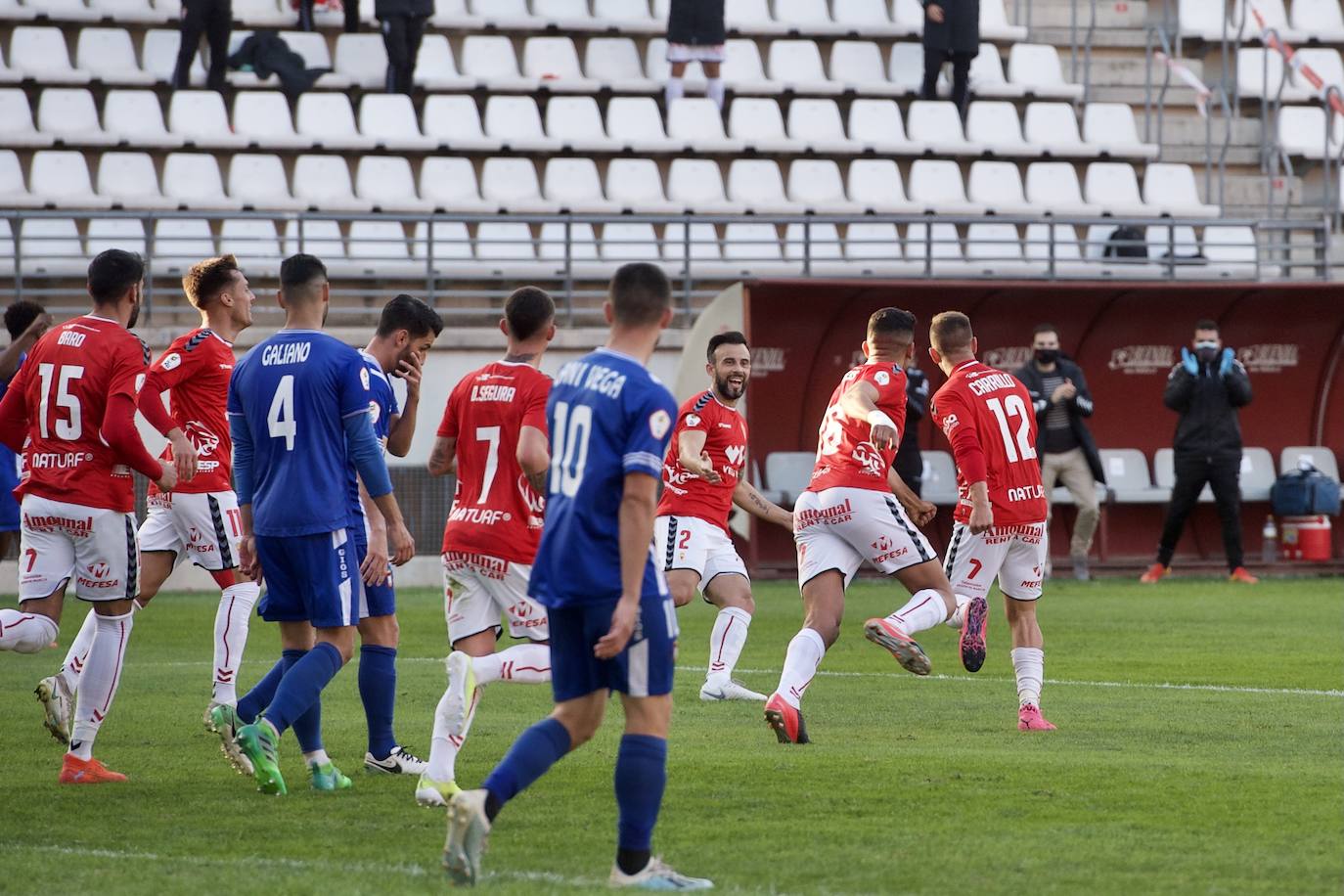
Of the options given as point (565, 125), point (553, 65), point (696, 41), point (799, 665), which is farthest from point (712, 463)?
point (553, 65)

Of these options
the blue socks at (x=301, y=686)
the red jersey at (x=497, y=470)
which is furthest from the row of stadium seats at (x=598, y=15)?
the blue socks at (x=301, y=686)

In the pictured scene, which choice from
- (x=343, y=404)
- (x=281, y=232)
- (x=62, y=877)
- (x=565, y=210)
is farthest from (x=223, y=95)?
(x=62, y=877)

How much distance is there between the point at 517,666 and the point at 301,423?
128 centimetres

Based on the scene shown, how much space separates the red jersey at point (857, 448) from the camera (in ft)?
31.2

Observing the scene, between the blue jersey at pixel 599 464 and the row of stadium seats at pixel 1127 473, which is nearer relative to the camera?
the blue jersey at pixel 599 464

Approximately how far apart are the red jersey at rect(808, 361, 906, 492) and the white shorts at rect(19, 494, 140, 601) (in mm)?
3416

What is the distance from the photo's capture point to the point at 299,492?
7.38 metres

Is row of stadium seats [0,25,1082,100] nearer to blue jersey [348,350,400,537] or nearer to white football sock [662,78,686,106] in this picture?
white football sock [662,78,686,106]

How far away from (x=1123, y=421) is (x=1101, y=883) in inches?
652

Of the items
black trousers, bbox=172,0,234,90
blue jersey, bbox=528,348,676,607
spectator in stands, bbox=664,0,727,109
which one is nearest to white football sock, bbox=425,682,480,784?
blue jersey, bbox=528,348,676,607

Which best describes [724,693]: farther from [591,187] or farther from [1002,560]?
[591,187]

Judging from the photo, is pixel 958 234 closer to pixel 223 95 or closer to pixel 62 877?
pixel 223 95

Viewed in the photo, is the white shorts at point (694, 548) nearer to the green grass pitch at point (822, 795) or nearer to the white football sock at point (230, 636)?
the green grass pitch at point (822, 795)

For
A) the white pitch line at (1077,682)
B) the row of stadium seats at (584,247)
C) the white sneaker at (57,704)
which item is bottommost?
the white pitch line at (1077,682)
